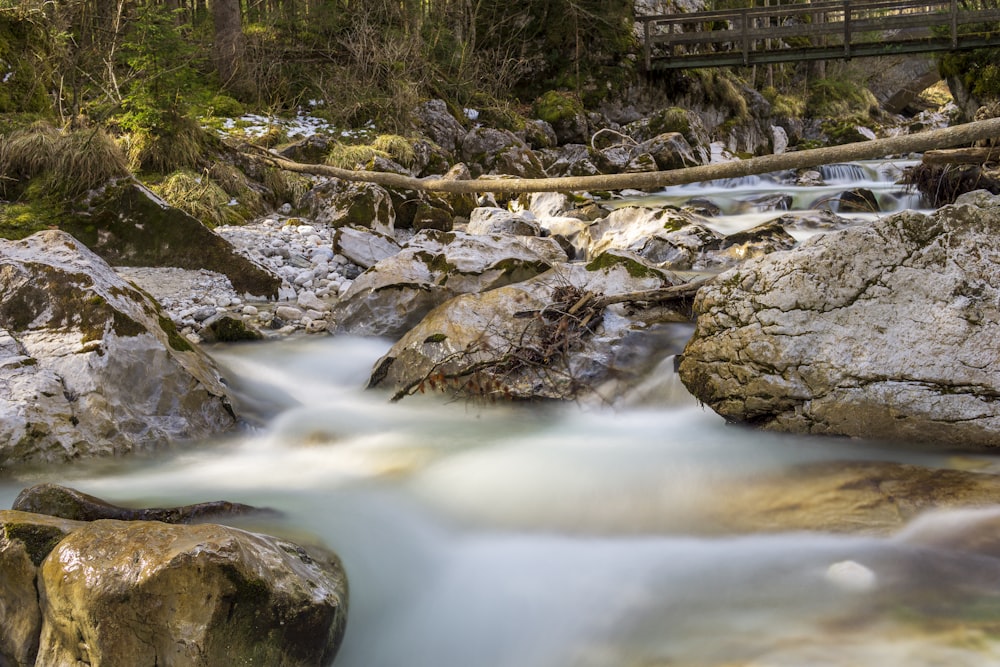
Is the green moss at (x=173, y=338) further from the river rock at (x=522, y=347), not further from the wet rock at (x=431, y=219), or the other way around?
the wet rock at (x=431, y=219)

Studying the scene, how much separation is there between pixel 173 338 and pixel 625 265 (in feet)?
8.97

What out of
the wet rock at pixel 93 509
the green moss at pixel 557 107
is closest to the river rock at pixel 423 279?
the wet rock at pixel 93 509

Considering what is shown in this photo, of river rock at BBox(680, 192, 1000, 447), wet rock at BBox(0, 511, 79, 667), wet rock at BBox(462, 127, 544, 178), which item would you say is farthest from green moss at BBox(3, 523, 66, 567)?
wet rock at BBox(462, 127, 544, 178)

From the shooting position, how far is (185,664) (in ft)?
6.48

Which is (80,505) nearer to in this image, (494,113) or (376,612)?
(376,612)

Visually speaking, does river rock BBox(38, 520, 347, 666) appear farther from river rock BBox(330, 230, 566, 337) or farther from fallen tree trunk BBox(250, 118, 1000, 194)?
river rock BBox(330, 230, 566, 337)

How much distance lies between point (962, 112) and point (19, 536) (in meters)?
15.9

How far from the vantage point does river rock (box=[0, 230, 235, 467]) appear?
3.41 meters

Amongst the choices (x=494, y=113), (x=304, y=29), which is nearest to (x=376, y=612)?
(x=494, y=113)

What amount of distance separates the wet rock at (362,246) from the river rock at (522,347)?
3.07 meters

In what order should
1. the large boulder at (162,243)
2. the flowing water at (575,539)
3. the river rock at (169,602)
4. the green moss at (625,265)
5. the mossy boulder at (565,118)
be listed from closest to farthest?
the river rock at (169,602), the flowing water at (575,539), the green moss at (625,265), the large boulder at (162,243), the mossy boulder at (565,118)

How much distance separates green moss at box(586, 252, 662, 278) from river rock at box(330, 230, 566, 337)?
89 centimetres

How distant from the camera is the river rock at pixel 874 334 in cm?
329

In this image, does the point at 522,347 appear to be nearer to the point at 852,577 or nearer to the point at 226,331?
the point at 852,577
